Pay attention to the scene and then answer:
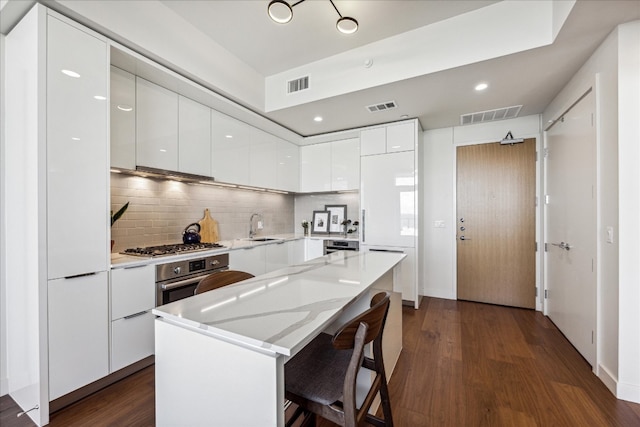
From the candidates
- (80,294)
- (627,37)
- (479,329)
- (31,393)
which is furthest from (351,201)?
(31,393)

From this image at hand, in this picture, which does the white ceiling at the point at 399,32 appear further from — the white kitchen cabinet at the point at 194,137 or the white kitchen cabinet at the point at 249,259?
the white kitchen cabinet at the point at 249,259

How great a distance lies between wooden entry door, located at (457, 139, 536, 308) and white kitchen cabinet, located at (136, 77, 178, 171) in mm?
3724

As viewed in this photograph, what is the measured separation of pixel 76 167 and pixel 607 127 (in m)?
3.74

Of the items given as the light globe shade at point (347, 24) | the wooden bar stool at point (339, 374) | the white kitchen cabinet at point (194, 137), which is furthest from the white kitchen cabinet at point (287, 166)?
the wooden bar stool at point (339, 374)

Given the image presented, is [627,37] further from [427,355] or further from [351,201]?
[351,201]

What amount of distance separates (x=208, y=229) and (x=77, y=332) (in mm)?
1721

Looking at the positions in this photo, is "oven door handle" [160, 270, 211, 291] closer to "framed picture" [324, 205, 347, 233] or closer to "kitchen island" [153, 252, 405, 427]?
"kitchen island" [153, 252, 405, 427]

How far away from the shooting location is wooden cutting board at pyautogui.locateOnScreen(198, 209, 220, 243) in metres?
3.31

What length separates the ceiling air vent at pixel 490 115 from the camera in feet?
11.0

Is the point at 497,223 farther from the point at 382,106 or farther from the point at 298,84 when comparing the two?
the point at 298,84

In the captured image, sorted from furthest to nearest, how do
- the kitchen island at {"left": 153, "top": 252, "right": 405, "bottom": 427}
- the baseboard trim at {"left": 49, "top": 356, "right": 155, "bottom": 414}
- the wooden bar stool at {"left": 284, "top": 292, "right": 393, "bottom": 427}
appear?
the baseboard trim at {"left": 49, "top": 356, "right": 155, "bottom": 414}
the wooden bar stool at {"left": 284, "top": 292, "right": 393, "bottom": 427}
the kitchen island at {"left": 153, "top": 252, "right": 405, "bottom": 427}

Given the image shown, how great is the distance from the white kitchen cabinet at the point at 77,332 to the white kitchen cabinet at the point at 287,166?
259 centimetres

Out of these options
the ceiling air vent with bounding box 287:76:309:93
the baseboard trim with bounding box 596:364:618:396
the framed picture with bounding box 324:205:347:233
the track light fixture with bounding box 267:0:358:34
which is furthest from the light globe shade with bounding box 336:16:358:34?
the baseboard trim with bounding box 596:364:618:396

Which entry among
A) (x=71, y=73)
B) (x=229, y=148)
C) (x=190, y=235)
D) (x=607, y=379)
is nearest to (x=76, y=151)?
(x=71, y=73)
